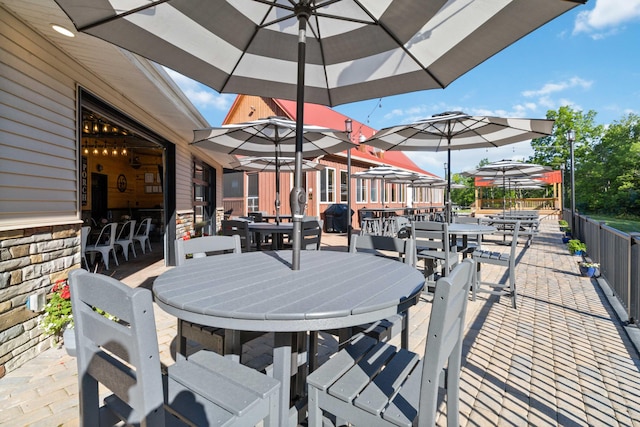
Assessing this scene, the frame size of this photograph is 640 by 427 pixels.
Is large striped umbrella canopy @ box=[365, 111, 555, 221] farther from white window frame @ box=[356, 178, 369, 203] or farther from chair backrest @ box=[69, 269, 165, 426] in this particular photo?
white window frame @ box=[356, 178, 369, 203]

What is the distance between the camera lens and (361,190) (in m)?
14.9

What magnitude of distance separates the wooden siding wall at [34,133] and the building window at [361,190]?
12.1 metres

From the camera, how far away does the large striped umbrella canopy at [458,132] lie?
4.11 metres

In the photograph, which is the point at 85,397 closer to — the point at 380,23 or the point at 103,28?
the point at 103,28

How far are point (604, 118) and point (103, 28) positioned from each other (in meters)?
39.2

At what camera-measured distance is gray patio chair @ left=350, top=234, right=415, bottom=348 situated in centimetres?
→ 179

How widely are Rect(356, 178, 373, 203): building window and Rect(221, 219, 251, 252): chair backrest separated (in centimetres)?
1055

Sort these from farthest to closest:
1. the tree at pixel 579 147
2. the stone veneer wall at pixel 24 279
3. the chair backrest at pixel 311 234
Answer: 1. the tree at pixel 579 147
2. the chair backrest at pixel 311 234
3. the stone veneer wall at pixel 24 279

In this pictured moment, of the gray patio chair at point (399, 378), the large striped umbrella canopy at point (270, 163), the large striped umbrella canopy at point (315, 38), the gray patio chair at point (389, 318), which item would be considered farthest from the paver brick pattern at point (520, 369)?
the large striped umbrella canopy at point (270, 163)

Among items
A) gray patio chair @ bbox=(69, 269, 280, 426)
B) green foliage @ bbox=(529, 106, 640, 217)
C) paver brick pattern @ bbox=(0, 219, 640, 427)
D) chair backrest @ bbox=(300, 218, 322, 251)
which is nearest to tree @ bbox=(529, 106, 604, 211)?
green foliage @ bbox=(529, 106, 640, 217)

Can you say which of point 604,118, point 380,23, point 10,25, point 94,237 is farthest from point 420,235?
point 604,118

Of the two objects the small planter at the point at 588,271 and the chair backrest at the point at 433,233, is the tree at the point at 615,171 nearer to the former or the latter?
the small planter at the point at 588,271

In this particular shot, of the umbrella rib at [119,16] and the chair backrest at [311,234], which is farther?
the chair backrest at [311,234]

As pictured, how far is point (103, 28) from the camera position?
1.88 meters
